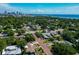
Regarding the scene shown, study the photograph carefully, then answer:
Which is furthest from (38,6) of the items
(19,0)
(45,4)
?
(19,0)

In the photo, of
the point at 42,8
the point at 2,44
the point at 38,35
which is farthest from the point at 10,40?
→ the point at 42,8

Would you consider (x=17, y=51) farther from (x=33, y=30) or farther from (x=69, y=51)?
(x=69, y=51)

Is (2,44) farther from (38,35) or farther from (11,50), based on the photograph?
(38,35)

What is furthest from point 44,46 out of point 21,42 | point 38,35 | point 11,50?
point 11,50

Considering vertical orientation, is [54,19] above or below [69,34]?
above

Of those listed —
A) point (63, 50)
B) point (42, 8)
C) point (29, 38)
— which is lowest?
point (63, 50)

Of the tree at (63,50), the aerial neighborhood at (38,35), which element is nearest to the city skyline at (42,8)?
the aerial neighborhood at (38,35)

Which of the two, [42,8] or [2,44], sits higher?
[42,8]

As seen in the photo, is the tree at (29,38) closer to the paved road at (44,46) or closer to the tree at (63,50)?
the paved road at (44,46)
